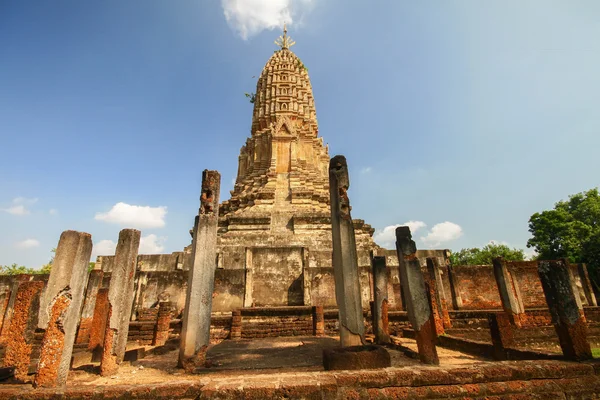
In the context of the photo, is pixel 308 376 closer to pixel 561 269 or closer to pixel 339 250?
pixel 339 250

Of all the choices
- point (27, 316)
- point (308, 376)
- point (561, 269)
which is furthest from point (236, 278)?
point (561, 269)

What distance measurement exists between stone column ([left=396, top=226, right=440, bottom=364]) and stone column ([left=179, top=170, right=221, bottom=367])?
13.2 ft

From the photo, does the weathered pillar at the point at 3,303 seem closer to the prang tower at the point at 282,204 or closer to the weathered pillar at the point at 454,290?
the prang tower at the point at 282,204

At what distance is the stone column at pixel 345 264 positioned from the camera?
5.86 m

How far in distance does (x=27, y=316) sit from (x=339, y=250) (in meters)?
5.34

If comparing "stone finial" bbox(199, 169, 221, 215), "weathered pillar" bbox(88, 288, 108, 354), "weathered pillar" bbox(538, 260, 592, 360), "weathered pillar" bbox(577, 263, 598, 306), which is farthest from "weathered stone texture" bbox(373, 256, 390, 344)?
"weathered pillar" bbox(577, 263, 598, 306)

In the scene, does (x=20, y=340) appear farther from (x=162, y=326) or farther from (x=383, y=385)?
(x=383, y=385)

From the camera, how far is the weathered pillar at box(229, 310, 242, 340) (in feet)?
34.2

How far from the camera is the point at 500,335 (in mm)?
6996

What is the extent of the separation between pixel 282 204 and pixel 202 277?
14169mm

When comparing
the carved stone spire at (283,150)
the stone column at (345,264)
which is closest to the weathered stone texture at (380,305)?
the stone column at (345,264)

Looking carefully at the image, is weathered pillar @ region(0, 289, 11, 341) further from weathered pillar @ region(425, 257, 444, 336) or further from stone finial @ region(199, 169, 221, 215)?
weathered pillar @ region(425, 257, 444, 336)

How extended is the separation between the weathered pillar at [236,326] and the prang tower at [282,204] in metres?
2.22

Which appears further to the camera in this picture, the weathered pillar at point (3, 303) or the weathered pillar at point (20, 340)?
the weathered pillar at point (3, 303)
